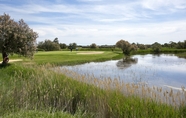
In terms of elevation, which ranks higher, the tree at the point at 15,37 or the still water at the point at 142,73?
the tree at the point at 15,37

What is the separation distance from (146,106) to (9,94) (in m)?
4.98

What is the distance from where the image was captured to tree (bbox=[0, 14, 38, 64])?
14.2m

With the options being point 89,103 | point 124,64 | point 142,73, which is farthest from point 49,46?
point 89,103

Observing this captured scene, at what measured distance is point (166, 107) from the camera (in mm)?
5309

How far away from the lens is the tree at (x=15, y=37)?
14.2 m

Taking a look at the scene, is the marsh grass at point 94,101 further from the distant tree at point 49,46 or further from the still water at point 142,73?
the distant tree at point 49,46

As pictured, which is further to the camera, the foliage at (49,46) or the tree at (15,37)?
the foliage at (49,46)

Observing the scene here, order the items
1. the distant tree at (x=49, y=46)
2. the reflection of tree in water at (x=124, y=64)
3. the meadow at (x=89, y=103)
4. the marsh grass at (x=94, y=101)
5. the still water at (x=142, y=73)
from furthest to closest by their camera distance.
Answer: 1. the distant tree at (x=49, y=46)
2. the reflection of tree in water at (x=124, y=64)
3. the still water at (x=142, y=73)
4. the marsh grass at (x=94, y=101)
5. the meadow at (x=89, y=103)

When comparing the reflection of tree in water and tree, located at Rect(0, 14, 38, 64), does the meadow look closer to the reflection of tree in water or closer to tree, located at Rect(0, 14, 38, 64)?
tree, located at Rect(0, 14, 38, 64)

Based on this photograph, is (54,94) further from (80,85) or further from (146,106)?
(146,106)

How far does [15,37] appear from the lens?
46.4 feet

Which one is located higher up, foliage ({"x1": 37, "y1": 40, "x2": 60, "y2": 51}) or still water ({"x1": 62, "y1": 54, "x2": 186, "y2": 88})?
foliage ({"x1": 37, "y1": 40, "x2": 60, "y2": 51})

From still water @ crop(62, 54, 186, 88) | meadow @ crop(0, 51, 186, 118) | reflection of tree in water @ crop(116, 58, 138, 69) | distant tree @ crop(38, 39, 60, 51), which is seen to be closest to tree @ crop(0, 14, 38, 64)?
still water @ crop(62, 54, 186, 88)

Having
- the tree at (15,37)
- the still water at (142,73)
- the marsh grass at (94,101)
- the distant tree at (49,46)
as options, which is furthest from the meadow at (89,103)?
the distant tree at (49,46)
